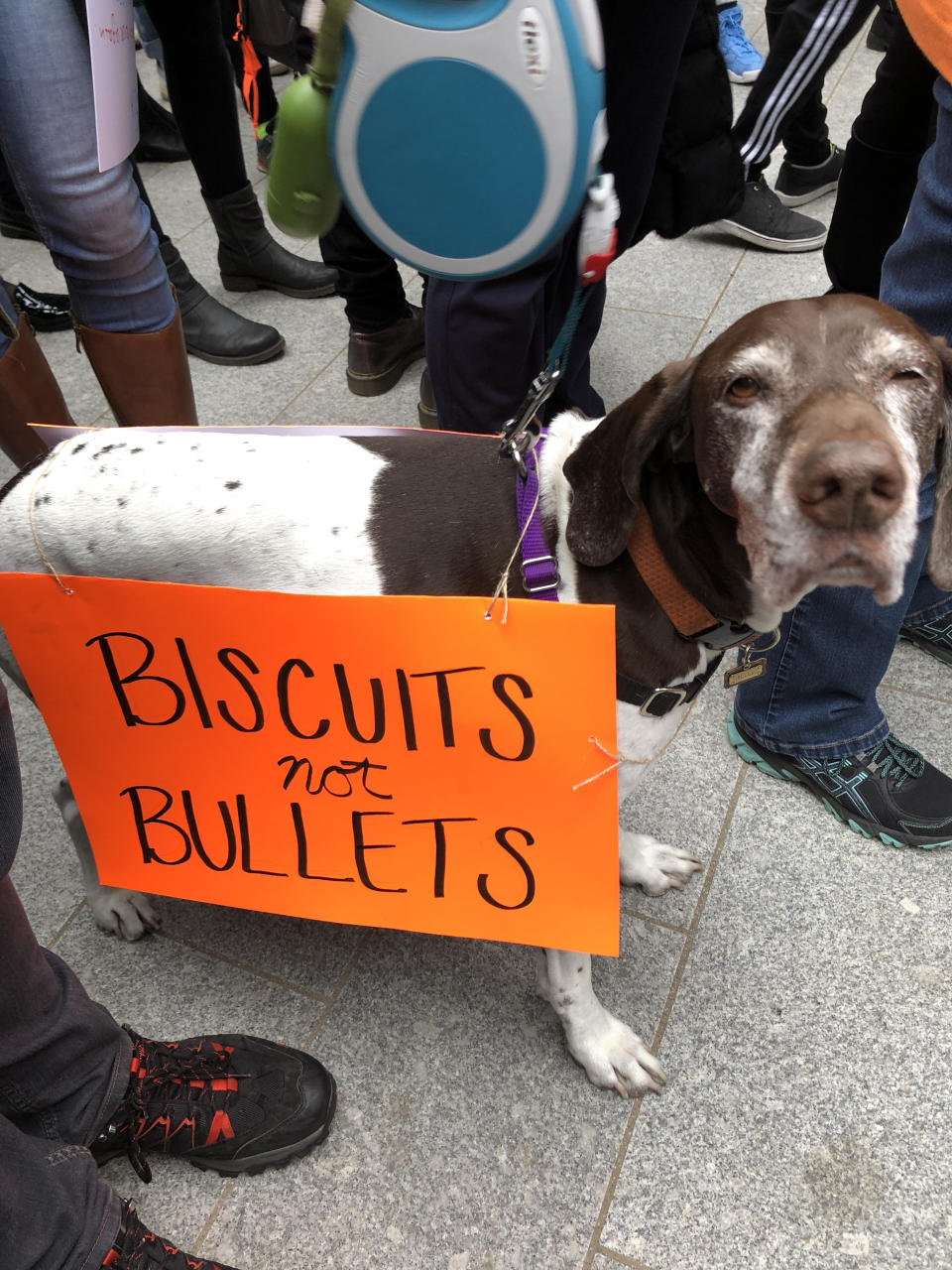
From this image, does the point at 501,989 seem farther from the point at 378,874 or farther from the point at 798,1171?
the point at 798,1171

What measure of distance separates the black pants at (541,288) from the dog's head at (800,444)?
1.00 meters

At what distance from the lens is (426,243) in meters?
1.40

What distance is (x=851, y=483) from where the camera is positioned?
1121mm

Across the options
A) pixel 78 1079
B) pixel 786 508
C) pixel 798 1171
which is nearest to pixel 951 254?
pixel 786 508

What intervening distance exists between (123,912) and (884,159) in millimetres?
3264

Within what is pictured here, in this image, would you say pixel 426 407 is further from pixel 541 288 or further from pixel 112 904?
pixel 112 904

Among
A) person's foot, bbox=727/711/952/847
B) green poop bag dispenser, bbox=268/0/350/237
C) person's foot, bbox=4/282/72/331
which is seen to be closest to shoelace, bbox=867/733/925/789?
person's foot, bbox=727/711/952/847

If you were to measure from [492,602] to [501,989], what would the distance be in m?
0.93

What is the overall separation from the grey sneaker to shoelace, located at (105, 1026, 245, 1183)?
3880 millimetres

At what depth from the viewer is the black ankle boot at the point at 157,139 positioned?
522 centimetres

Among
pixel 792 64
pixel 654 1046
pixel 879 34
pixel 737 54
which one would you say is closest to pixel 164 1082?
pixel 654 1046

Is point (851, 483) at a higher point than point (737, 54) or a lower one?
higher

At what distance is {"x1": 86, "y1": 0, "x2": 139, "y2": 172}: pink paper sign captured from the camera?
5.86 ft

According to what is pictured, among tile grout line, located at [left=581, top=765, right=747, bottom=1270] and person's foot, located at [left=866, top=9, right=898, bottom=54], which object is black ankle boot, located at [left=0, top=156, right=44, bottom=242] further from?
person's foot, located at [left=866, top=9, right=898, bottom=54]
